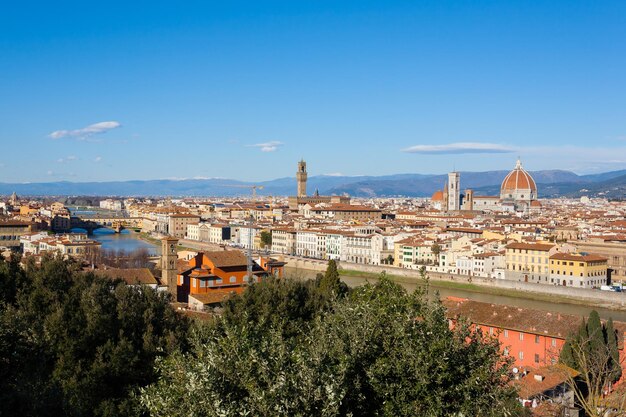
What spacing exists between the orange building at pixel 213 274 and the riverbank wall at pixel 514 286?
967 centimetres

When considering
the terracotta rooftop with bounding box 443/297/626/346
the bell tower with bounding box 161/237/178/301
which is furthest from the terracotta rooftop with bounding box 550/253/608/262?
the bell tower with bounding box 161/237/178/301

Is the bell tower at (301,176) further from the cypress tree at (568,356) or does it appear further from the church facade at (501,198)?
the cypress tree at (568,356)

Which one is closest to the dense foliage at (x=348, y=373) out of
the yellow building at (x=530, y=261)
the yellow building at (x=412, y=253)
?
the yellow building at (x=530, y=261)

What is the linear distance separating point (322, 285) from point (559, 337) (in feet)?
15.7

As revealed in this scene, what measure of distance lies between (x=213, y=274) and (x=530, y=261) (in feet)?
48.5

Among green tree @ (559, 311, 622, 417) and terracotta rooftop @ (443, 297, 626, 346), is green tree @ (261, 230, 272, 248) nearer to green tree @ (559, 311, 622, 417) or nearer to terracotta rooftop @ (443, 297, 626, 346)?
terracotta rooftop @ (443, 297, 626, 346)

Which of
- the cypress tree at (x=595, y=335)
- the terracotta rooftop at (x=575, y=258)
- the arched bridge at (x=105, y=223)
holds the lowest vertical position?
the arched bridge at (x=105, y=223)

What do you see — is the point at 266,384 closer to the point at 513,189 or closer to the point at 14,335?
the point at 14,335

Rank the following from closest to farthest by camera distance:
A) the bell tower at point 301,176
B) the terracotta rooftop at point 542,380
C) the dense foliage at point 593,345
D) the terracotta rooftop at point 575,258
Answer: the terracotta rooftop at point 542,380
the dense foliage at point 593,345
the terracotta rooftop at point 575,258
the bell tower at point 301,176

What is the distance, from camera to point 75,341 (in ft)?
25.7

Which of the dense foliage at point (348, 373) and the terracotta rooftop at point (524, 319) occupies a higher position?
the dense foliage at point (348, 373)

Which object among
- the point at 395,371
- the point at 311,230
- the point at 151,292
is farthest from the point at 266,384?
the point at 311,230

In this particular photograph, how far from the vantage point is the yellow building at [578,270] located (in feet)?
83.4

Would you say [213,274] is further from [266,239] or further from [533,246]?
[266,239]
